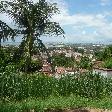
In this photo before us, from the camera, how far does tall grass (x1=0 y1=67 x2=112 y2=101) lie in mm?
22859

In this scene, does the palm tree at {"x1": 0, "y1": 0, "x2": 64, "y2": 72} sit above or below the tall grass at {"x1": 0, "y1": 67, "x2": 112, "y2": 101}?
above

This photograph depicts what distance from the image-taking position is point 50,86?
24609 mm

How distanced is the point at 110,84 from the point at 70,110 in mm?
9726

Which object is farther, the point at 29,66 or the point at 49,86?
the point at 29,66

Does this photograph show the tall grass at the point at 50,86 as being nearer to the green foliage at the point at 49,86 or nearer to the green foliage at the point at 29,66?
the green foliage at the point at 49,86

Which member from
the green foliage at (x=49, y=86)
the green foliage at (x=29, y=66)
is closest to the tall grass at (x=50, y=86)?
the green foliage at (x=49, y=86)

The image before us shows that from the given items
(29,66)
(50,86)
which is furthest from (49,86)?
(29,66)

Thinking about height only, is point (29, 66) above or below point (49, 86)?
above

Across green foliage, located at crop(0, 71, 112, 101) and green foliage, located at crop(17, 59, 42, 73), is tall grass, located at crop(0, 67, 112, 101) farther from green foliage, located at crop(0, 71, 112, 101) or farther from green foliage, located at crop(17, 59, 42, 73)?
green foliage, located at crop(17, 59, 42, 73)

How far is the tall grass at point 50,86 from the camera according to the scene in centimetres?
2286

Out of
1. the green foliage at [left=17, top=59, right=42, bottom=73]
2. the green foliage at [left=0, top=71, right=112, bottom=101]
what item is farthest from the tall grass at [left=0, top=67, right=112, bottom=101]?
the green foliage at [left=17, top=59, right=42, bottom=73]

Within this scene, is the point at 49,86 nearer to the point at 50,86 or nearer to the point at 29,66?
the point at 50,86

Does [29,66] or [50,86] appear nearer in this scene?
[50,86]

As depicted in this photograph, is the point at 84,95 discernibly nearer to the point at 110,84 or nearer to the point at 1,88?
the point at 110,84
